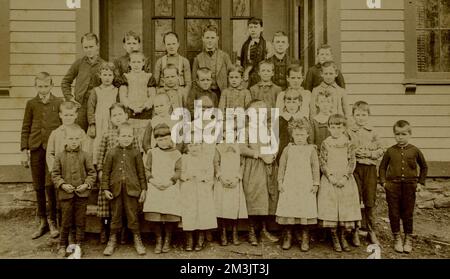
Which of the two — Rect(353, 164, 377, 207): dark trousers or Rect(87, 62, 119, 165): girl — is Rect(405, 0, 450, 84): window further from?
Rect(87, 62, 119, 165): girl

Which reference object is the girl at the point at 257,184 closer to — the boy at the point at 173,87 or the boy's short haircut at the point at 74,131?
Answer: the boy at the point at 173,87

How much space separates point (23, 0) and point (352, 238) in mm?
4661

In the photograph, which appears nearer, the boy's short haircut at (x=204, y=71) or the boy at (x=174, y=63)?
the boy's short haircut at (x=204, y=71)

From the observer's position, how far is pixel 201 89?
16.6 feet

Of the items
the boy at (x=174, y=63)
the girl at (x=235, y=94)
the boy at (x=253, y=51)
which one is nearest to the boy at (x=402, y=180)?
the girl at (x=235, y=94)

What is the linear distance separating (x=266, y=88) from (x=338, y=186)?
4.05 feet

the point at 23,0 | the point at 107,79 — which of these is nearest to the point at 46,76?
the point at 107,79

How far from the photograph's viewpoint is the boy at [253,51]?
5.44 meters

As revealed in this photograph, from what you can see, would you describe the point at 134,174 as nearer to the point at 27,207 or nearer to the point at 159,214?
the point at 159,214

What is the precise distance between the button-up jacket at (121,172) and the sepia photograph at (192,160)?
0.03 ft

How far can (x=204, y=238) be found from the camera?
4750 mm

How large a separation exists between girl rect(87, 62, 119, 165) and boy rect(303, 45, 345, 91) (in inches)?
80.5

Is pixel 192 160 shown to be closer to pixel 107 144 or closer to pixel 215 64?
pixel 107 144

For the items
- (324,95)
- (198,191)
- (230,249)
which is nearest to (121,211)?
(198,191)
